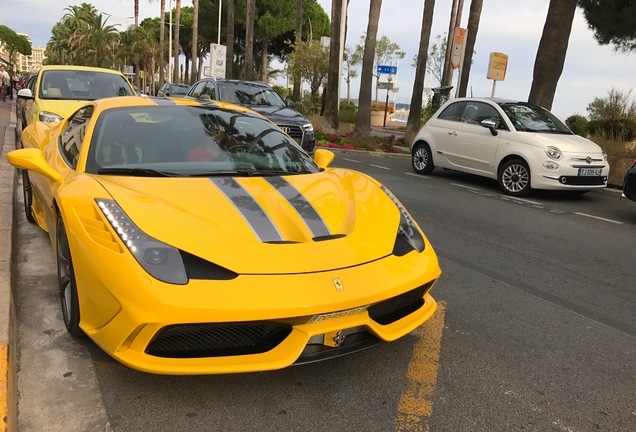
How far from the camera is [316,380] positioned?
2.71 metres

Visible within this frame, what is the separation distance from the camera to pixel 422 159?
11.0 m

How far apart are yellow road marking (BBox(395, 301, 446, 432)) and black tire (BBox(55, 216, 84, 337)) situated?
174 centimetres

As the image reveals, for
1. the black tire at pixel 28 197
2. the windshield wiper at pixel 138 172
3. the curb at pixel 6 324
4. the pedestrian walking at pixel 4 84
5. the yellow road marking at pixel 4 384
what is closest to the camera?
the yellow road marking at pixel 4 384

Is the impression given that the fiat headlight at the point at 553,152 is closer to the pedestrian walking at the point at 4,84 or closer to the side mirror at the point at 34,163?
the side mirror at the point at 34,163

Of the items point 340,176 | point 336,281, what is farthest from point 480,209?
point 336,281

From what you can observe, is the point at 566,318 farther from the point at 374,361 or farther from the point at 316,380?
the point at 316,380

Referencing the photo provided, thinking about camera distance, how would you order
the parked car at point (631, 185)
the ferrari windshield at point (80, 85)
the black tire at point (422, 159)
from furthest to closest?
the black tire at point (422, 159) < the ferrari windshield at point (80, 85) < the parked car at point (631, 185)

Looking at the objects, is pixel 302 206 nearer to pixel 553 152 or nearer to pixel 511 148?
pixel 553 152

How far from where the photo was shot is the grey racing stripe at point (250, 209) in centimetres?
263

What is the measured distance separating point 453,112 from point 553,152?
7.76 feet

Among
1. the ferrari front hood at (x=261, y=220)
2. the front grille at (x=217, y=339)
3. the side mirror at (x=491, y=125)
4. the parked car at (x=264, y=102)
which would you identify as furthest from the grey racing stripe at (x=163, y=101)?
the side mirror at (x=491, y=125)

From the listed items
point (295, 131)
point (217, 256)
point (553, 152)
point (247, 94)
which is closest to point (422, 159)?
point (295, 131)

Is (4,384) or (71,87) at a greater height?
(71,87)

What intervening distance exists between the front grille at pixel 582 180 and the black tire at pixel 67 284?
7770 millimetres
